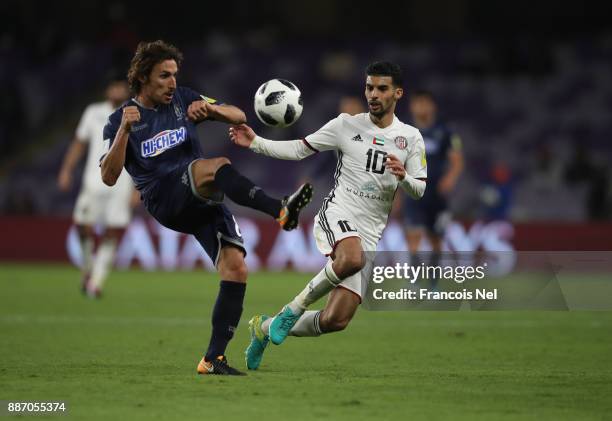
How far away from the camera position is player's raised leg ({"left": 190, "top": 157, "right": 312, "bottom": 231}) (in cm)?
616

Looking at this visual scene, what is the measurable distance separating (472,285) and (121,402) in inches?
110

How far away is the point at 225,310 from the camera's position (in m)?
6.96

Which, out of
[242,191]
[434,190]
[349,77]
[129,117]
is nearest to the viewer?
[242,191]

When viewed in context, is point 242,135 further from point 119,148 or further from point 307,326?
point 307,326

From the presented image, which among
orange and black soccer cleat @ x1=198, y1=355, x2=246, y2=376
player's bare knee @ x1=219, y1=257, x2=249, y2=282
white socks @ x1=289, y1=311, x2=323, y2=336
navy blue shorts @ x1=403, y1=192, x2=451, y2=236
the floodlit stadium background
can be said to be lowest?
orange and black soccer cleat @ x1=198, y1=355, x2=246, y2=376

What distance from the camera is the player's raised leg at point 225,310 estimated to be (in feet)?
22.5

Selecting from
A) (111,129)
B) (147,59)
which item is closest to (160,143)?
(111,129)

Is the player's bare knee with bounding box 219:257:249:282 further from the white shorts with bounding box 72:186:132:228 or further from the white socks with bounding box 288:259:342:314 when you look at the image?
the white shorts with bounding box 72:186:132:228

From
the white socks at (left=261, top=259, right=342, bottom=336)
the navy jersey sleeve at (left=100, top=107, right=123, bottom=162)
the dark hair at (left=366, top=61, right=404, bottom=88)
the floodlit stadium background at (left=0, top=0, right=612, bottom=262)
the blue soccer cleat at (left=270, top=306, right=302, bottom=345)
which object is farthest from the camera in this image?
the floodlit stadium background at (left=0, top=0, right=612, bottom=262)

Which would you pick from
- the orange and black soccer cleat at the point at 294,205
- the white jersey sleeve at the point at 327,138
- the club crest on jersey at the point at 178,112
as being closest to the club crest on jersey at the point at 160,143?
the club crest on jersey at the point at 178,112

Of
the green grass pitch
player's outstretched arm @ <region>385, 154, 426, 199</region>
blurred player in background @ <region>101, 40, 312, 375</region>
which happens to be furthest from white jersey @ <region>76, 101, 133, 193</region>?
player's outstretched arm @ <region>385, 154, 426, 199</region>

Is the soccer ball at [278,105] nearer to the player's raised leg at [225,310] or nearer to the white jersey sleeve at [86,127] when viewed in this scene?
the player's raised leg at [225,310]

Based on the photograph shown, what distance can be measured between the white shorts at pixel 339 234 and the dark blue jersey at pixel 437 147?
19.4 ft

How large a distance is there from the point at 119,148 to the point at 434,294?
2.40 m
